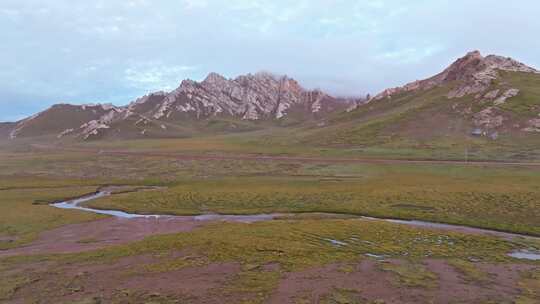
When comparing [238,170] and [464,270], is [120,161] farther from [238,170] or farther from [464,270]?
[464,270]

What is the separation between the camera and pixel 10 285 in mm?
27578

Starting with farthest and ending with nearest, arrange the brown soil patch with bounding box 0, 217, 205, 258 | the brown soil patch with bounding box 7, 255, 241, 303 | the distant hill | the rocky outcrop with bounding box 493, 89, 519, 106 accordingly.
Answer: the rocky outcrop with bounding box 493, 89, 519, 106 → the distant hill → the brown soil patch with bounding box 0, 217, 205, 258 → the brown soil patch with bounding box 7, 255, 241, 303

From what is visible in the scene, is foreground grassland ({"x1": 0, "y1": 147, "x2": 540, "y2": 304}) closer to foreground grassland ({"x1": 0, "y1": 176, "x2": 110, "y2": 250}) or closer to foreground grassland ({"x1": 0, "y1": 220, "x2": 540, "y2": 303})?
foreground grassland ({"x1": 0, "y1": 220, "x2": 540, "y2": 303})

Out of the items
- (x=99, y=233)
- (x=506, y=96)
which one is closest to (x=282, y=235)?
(x=99, y=233)

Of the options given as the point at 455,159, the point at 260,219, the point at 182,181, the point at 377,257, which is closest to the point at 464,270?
the point at 377,257

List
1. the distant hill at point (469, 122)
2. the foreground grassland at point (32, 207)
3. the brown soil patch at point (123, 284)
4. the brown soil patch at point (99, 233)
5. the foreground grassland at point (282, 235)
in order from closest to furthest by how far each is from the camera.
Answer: the brown soil patch at point (123, 284) < the foreground grassland at point (282, 235) < the brown soil patch at point (99, 233) < the foreground grassland at point (32, 207) < the distant hill at point (469, 122)

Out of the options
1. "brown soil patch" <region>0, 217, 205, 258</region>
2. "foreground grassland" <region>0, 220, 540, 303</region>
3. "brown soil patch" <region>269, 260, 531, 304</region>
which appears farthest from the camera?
"brown soil patch" <region>0, 217, 205, 258</region>

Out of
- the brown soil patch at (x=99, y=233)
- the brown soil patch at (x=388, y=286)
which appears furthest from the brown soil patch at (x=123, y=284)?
the brown soil patch at (x=99, y=233)

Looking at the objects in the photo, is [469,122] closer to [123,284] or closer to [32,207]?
[32,207]

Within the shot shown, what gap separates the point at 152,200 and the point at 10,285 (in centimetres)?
3679

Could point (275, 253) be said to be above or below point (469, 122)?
below

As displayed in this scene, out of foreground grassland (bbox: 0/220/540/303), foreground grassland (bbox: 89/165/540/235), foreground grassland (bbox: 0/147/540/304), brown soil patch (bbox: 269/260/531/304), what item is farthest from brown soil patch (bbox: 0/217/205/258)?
brown soil patch (bbox: 269/260/531/304)

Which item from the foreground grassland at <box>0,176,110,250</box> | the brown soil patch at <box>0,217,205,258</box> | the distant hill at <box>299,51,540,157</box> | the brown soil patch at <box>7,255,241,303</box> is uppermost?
the distant hill at <box>299,51,540,157</box>

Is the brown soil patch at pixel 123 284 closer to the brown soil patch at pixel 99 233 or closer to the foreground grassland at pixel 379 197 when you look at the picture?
the brown soil patch at pixel 99 233
